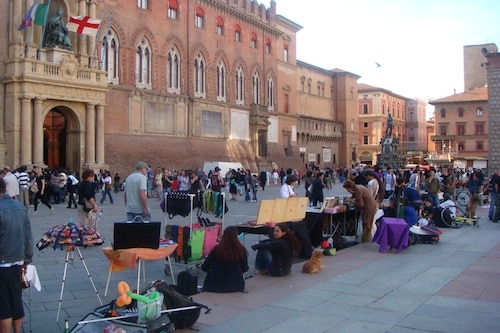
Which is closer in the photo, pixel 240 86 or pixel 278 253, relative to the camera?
pixel 278 253

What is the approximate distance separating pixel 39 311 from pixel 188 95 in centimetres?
3185

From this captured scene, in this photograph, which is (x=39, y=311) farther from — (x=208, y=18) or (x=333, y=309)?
(x=208, y=18)

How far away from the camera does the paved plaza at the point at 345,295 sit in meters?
6.05

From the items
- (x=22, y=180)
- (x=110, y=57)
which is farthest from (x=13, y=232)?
(x=110, y=57)

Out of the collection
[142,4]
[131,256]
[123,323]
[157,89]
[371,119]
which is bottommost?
[123,323]

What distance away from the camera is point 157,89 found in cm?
3525

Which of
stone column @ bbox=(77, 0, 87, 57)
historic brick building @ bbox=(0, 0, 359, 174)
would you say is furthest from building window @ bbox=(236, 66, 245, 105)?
stone column @ bbox=(77, 0, 87, 57)

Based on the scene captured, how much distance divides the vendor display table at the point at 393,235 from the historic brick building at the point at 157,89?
19995 millimetres

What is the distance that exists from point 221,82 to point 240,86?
2.75m

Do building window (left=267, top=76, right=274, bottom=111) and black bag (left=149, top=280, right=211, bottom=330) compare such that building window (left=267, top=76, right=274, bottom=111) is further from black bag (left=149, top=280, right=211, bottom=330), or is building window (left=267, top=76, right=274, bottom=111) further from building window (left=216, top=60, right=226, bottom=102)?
black bag (left=149, top=280, right=211, bottom=330)

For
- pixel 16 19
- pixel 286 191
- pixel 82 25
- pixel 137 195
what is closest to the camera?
pixel 137 195

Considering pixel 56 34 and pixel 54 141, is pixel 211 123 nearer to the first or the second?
pixel 54 141

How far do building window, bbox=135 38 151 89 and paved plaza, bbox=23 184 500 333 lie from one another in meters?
24.7

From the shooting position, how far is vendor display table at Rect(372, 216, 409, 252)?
10750mm
